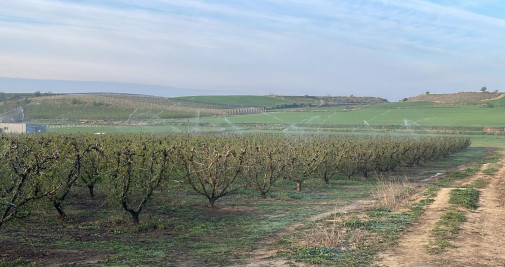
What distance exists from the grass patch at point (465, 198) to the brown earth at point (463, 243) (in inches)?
14.8

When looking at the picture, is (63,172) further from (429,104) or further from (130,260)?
(429,104)

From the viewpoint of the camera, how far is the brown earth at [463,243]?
462 inches

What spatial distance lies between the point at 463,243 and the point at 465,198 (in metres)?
8.46

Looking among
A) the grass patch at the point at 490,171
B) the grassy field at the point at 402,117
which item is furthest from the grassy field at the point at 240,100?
the grass patch at the point at 490,171

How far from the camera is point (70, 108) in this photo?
8800cm

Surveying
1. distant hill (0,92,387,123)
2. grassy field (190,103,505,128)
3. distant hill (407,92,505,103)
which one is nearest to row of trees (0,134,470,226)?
grassy field (190,103,505,128)

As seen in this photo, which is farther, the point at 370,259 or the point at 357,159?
the point at 357,159

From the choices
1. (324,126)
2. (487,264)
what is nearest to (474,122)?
(324,126)

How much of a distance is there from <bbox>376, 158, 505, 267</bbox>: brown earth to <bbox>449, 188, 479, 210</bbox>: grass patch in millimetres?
376

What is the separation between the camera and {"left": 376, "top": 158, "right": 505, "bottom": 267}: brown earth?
11742mm

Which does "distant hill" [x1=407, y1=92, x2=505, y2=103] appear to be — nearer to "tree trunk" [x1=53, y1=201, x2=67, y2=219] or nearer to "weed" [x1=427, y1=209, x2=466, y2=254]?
"weed" [x1=427, y1=209, x2=466, y2=254]

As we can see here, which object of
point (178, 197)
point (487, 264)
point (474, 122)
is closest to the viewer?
point (487, 264)

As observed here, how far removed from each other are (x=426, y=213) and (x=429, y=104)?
11972cm

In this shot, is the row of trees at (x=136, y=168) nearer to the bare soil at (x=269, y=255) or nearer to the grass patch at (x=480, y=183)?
the bare soil at (x=269, y=255)
